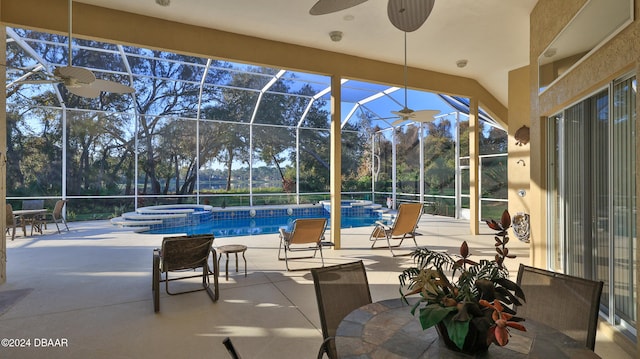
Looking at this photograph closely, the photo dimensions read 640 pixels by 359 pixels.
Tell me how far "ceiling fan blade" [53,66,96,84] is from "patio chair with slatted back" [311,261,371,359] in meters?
3.41

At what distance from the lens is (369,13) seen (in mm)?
4863

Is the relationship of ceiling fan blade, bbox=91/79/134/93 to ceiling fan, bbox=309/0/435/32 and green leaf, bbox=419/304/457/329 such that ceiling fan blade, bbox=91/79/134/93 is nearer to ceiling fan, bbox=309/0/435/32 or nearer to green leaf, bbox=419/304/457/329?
ceiling fan, bbox=309/0/435/32

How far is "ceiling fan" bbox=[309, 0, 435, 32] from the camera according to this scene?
2158 mm

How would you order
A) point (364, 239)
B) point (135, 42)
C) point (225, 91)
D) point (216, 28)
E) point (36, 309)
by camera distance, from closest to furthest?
point (36, 309), point (135, 42), point (216, 28), point (364, 239), point (225, 91)

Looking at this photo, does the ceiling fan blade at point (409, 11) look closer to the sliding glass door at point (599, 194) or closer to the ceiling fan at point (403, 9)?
the ceiling fan at point (403, 9)

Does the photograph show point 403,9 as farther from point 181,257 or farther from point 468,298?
point 181,257

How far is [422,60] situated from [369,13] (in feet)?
8.15

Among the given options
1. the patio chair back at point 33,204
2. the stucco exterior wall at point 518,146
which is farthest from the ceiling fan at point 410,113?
the patio chair back at point 33,204

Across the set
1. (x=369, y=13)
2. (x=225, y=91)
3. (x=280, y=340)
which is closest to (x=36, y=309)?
(x=280, y=340)

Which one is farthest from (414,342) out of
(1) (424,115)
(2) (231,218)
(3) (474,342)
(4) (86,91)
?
(2) (231,218)

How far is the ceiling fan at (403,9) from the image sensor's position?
7.08 ft

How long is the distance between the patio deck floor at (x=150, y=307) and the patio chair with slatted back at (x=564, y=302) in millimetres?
1351

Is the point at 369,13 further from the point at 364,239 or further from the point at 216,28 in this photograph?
the point at 364,239

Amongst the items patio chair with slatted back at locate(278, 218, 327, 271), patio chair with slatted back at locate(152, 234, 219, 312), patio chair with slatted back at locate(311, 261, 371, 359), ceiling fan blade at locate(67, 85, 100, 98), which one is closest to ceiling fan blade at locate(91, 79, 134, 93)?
ceiling fan blade at locate(67, 85, 100, 98)
